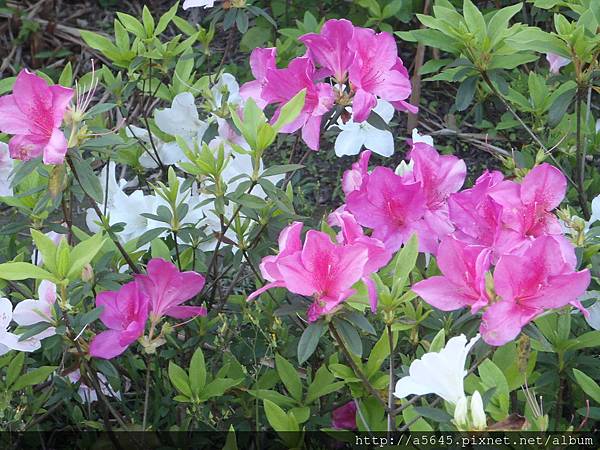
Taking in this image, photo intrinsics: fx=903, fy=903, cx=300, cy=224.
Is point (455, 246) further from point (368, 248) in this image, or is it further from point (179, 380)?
point (179, 380)

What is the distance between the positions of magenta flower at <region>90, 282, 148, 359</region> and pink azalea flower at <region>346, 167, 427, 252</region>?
382 millimetres

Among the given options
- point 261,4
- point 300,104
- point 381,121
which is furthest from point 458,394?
point 261,4

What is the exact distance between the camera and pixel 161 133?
209 cm

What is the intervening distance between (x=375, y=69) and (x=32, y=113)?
1.93ft

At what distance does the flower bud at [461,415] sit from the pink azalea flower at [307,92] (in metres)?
0.60

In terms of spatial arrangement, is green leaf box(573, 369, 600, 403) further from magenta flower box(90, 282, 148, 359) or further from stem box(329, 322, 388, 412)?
magenta flower box(90, 282, 148, 359)

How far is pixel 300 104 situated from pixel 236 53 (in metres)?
2.15

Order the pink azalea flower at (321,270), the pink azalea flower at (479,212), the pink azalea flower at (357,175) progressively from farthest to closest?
the pink azalea flower at (357,175)
the pink azalea flower at (479,212)
the pink azalea flower at (321,270)

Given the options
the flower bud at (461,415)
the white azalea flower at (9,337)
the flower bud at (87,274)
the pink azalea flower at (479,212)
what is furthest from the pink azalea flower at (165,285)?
the flower bud at (461,415)

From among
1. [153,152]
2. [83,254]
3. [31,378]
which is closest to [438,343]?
[83,254]

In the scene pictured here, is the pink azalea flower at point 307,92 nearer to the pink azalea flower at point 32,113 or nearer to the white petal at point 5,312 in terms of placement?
the pink azalea flower at point 32,113

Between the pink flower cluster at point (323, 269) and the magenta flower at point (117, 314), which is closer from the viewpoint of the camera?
the pink flower cluster at point (323, 269)

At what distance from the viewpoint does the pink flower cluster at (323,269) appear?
1263 mm

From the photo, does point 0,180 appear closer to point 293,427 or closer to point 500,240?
point 293,427
